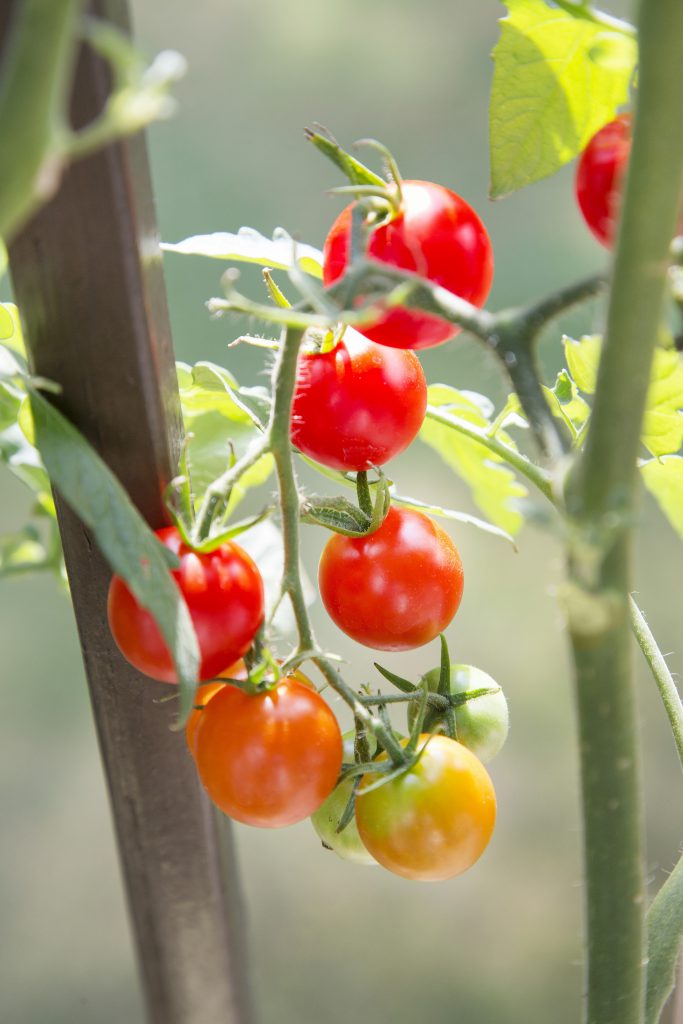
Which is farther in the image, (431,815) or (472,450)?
(472,450)

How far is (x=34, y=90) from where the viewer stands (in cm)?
15

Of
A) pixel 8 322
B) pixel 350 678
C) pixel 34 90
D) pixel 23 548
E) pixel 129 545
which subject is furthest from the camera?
pixel 350 678

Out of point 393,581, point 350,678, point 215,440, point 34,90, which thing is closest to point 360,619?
point 393,581

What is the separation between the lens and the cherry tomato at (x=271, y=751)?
1.01 feet

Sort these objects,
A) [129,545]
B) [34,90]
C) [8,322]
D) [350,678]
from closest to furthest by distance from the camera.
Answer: [34,90] < [129,545] < [8,322] < [350,678]

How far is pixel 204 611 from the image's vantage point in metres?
0.30

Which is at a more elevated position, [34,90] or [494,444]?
[34,90]

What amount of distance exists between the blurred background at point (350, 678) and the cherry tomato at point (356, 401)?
855mm

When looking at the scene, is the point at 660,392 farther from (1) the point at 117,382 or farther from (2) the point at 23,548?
(2) the point at 23,548

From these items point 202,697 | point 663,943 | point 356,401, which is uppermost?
point 356,401

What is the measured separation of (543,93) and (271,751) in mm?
223

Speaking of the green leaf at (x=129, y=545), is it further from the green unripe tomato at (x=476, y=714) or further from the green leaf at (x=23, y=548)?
the green leaf at (x=23, y=548)

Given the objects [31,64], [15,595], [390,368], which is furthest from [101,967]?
[31,64]

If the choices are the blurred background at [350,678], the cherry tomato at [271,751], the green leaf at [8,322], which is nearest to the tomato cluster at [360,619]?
the cherry tomato at [271,751]
